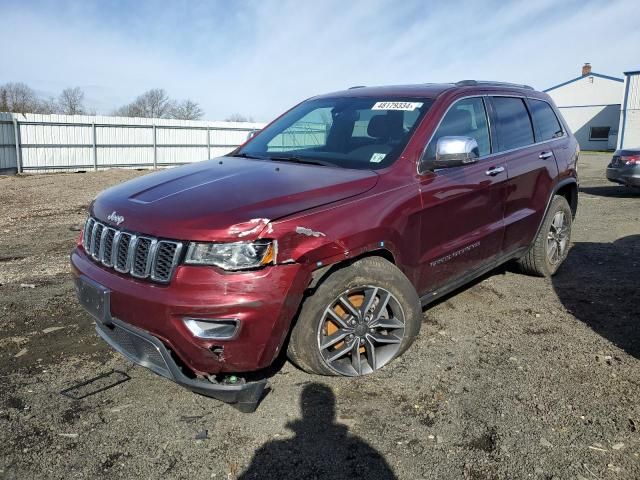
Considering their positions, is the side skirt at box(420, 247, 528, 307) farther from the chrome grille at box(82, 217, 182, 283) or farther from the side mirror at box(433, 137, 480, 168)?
the chrome grille at box(82, 217, 182, 283)

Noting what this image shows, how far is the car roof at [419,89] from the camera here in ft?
13.3

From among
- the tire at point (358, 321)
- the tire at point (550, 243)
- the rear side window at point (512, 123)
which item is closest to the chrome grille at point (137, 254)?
the tire at point (358, 321)

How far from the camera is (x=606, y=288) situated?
517 cm

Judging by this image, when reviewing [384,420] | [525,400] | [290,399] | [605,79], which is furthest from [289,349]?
[605,79]

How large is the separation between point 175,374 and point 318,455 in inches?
32.8

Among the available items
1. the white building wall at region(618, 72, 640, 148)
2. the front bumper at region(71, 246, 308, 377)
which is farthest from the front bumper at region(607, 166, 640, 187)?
the white building wall at region(618, 72, 640, 148)

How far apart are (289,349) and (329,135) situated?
1815 millimetres

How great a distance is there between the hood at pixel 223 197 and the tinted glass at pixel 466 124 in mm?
777

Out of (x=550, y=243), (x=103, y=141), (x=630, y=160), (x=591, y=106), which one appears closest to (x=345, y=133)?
(x=550, y=243)

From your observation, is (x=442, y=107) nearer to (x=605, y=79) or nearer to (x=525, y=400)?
(x=525, y=400)

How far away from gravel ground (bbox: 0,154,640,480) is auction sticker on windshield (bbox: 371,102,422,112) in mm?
1720

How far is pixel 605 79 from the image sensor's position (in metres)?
42.9

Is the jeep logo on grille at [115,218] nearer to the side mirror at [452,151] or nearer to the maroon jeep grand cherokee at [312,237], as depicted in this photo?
the maroon jeep grand cherokee at [312,237]

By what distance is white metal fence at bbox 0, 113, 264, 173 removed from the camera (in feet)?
64.6
